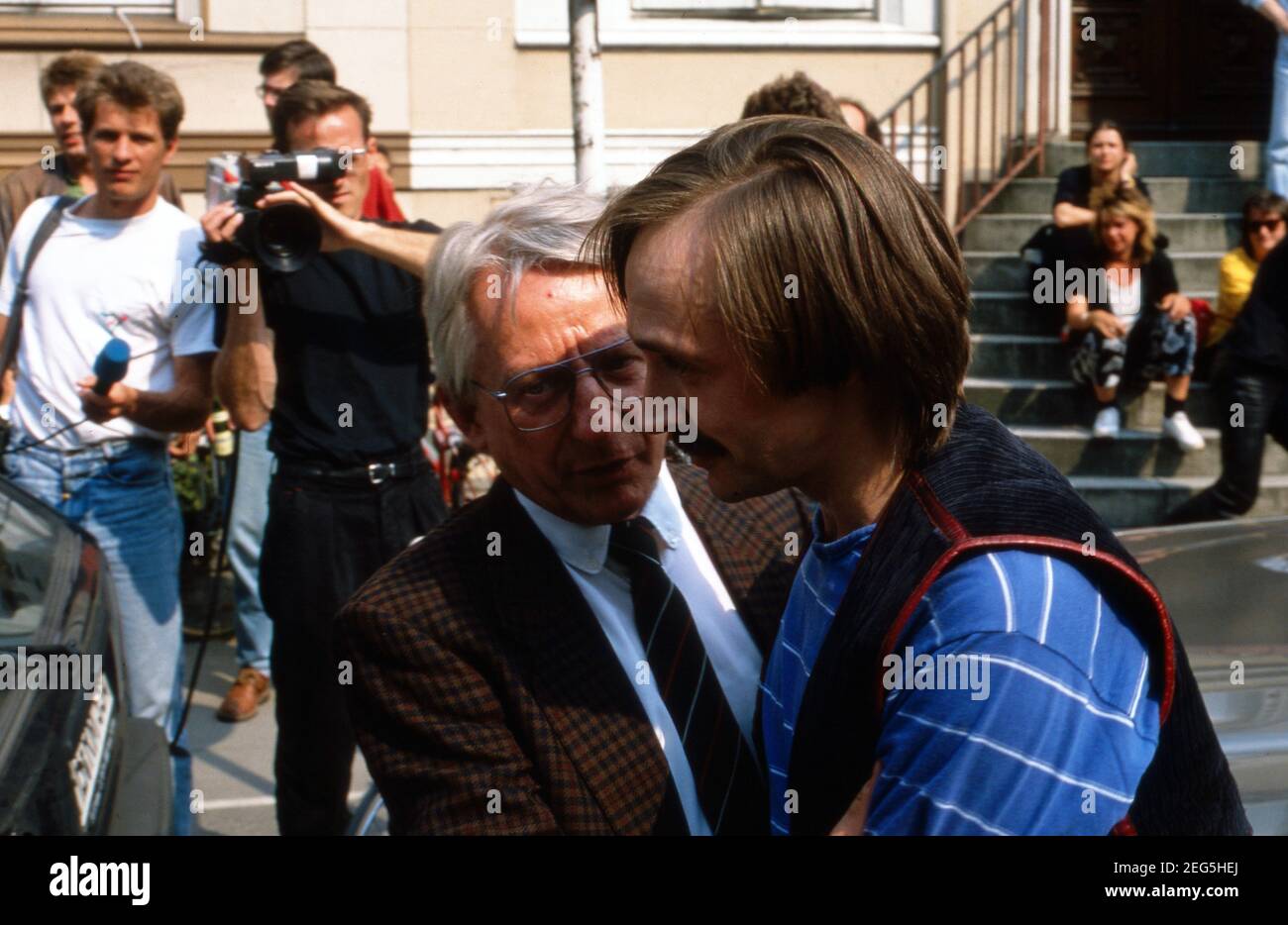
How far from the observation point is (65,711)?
245 centimetres

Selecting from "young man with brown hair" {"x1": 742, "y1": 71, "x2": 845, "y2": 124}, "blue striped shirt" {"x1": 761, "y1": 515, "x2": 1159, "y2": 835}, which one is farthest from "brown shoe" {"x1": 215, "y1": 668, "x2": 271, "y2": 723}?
"blue striped shirt" {"x1": 761, "y1": 515, "x2": 1159, "y2": 835}

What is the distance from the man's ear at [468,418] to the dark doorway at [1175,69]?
800cm

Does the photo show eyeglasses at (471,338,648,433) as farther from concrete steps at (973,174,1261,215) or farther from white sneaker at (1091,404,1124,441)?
concrete steps at (973,174,1261,215)

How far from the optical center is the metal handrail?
28.3ft

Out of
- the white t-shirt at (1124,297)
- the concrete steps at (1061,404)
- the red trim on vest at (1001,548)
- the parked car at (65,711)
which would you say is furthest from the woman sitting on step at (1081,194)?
the red trim on vest at (1001,548)

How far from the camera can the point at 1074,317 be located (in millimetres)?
Answer: 7344

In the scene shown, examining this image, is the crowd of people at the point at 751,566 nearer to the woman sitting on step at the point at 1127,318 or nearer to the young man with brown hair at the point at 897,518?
the young man with brown hair at the point at 897,518

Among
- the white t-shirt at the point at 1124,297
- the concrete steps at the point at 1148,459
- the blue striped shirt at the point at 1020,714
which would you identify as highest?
the blue striped shirt at the point at 1020,714

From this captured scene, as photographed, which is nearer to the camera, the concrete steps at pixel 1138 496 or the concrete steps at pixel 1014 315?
the concrete steps at pixel 1138 496

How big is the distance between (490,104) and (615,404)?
7.04 m

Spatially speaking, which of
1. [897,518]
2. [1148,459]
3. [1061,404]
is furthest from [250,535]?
[897,518]

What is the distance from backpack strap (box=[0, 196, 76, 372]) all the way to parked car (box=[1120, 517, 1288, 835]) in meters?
2.97

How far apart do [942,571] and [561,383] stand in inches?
31.4

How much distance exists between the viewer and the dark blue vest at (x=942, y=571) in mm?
1172
